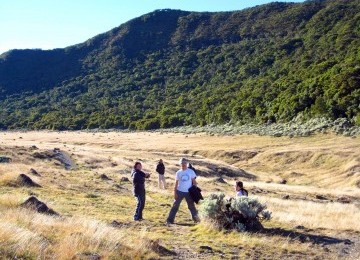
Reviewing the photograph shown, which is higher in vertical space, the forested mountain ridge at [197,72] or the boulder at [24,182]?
the forested mountain ridge at [197,72]

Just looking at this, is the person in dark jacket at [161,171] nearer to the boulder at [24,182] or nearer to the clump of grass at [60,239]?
the boulder at [24,182]

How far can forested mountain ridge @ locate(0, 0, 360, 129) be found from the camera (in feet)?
226

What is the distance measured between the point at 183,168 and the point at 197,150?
4002cm

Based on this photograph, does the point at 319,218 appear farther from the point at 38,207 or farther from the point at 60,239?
the point at 60,239

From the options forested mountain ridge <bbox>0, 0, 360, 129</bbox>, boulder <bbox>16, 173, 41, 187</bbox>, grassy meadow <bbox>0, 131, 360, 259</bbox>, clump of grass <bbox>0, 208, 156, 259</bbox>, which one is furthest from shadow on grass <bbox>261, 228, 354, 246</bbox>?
forested mountain ridge <bbox>0, 0, 360, 129</bbox>

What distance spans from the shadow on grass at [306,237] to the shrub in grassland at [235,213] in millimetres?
390

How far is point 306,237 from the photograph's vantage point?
1181cm

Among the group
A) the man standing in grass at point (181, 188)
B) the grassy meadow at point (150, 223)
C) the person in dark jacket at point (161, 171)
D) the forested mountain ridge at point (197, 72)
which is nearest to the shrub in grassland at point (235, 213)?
the grassy meadow at point (150, 223)

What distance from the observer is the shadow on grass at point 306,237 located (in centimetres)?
1152

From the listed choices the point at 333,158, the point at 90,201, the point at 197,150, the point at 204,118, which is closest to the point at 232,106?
the point at 204,118

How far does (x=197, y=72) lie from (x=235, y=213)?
98.6 metres

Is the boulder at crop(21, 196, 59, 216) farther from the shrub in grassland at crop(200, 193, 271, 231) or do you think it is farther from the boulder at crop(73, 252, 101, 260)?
the boulder at crop(73, 252, 101, 260)

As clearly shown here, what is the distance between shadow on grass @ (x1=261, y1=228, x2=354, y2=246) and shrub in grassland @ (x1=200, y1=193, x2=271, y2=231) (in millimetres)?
390

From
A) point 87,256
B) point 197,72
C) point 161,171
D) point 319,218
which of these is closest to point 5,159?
point 161,171
